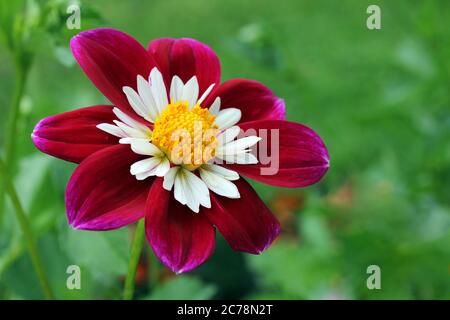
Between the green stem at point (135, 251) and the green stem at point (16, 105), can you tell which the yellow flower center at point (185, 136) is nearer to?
the green stem at point (135, 251)

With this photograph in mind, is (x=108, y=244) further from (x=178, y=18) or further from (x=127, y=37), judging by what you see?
(x=178, y=18)

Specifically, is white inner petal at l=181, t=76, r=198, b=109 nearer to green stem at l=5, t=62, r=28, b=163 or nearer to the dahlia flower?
the dahlia flower

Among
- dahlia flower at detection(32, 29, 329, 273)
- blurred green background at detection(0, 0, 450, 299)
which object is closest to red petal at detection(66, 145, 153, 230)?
dahlia flower at detection(32, 29, 329, 273)

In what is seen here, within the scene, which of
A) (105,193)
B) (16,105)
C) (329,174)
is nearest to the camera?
(105,193)

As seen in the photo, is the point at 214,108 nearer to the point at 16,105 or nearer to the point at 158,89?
the point at 158,89

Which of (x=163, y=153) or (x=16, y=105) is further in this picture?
(x=16, y=105)

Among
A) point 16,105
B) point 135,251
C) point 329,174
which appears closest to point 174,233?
point 135,251
